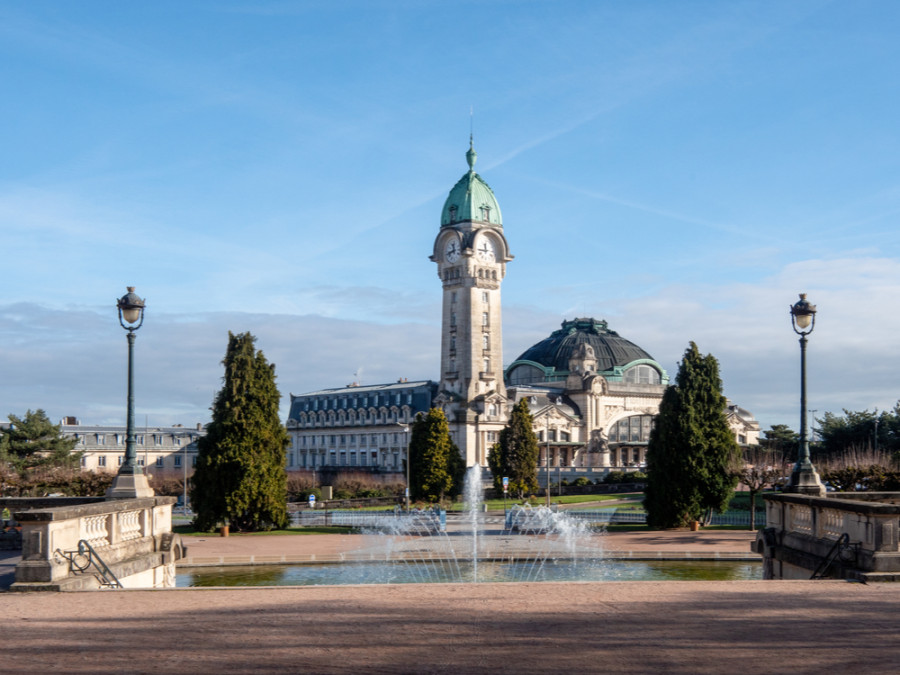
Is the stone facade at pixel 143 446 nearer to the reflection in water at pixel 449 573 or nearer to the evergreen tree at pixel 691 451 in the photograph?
the evergreen tree at pixel 691 451

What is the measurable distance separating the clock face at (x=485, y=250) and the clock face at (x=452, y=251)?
2.58 m

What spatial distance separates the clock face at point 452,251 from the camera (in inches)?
4774

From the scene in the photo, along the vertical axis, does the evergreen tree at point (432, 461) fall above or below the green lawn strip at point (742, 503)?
above

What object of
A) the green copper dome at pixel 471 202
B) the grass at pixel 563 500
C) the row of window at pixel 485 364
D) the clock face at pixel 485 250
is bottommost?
the grass at pixel 563 500

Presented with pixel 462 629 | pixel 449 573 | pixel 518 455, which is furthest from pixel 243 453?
pixel 518 455

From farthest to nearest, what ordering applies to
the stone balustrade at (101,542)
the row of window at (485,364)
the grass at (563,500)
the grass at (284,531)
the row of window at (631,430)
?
the row of window at (631,430)
the row of window at (485,364)
the grass at (563,500)
the grass at (284,531)
the stone balustrade at (101,542)

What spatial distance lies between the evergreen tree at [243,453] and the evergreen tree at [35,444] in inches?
905

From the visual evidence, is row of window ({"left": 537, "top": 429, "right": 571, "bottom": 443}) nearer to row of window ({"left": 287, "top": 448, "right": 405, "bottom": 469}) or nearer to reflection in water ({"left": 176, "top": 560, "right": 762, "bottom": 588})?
row of window ({"left": 287, "top": 448, "right": 405, "bottom": 469})

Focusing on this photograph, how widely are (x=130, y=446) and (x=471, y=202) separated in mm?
99763

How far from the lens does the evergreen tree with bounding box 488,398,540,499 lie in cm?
9150

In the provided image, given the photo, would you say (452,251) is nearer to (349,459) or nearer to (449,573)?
(349,459)

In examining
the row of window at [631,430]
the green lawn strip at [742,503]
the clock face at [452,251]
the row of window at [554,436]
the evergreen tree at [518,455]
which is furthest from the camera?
the row of window at [631,430]

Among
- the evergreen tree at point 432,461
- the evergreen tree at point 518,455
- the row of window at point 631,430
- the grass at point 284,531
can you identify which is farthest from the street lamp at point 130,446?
the row of window at point 631,430

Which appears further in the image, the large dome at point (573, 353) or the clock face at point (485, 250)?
the large dome at point (573, 353)
